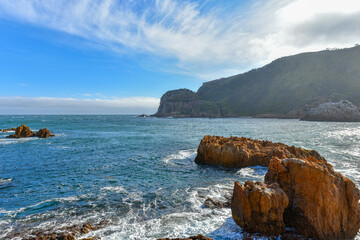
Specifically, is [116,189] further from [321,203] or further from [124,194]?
[321,203]

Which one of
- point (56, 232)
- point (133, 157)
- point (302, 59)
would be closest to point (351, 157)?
point (133, 157)

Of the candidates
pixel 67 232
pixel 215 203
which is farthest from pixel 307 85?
pixel 67 232

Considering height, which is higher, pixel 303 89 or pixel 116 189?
pixel 303 89

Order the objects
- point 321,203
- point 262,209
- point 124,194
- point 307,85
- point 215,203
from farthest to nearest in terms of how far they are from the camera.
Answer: point 307,85 → point 124,194 → point 215,203 → point 321,203 → point 262,209

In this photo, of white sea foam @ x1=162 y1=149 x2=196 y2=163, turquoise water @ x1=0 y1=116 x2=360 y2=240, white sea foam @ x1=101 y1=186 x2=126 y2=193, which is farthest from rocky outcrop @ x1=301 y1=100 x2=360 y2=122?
white sea foam @ x1=101 y1=186 x2=126 y2=193

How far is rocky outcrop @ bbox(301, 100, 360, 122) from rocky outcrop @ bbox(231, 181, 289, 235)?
11786 centimetres

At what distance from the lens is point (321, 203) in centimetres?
877

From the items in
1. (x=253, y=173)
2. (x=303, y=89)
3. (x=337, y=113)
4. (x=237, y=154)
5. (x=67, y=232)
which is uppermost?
(x=303, y=89)

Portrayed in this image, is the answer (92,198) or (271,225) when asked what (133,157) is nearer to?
(92,198)

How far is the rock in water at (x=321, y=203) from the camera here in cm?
860

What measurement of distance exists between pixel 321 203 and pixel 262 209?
271 cm

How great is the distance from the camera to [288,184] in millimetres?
10039

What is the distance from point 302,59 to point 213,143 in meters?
214

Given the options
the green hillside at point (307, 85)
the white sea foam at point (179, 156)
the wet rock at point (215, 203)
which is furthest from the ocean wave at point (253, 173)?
the green hillside at point (307, 85)
